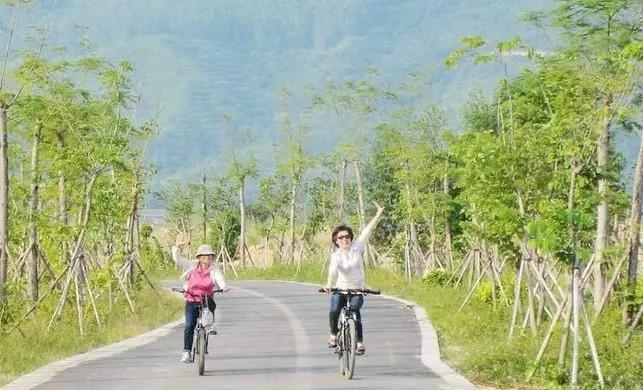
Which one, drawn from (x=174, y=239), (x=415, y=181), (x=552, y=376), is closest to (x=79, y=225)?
(x=552, y=376)

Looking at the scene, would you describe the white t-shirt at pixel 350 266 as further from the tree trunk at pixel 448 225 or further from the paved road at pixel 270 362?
the tree trunk at pixel 448 225

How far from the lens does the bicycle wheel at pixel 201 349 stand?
15.9 meters

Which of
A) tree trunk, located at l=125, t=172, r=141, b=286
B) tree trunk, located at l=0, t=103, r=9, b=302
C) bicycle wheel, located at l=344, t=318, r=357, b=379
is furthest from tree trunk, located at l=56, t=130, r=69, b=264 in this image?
bicycle wheel, located at l=344, t=318, r=357, b=379

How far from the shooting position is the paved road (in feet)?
49.0

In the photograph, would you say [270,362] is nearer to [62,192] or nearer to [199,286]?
[199,286]

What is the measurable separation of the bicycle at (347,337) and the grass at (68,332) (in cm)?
384

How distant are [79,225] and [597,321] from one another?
11.0 m

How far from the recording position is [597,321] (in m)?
19.0

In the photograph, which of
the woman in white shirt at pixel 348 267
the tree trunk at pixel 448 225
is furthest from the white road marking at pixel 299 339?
the tree trunk at pixel 448 225

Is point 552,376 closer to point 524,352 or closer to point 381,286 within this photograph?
point 524,352

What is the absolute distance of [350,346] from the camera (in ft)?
50.2

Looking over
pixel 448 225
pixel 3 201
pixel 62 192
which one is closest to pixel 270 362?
Result: pixel 3 201

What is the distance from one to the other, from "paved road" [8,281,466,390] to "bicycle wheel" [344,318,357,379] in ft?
0.45

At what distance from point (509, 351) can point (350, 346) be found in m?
2.82
